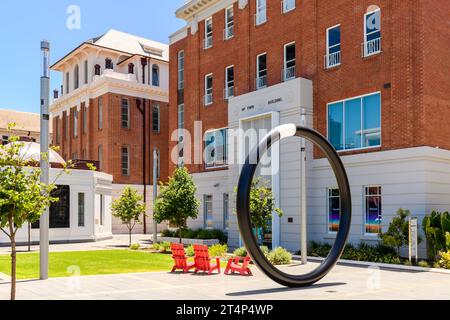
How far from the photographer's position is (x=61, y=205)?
36.5 metres

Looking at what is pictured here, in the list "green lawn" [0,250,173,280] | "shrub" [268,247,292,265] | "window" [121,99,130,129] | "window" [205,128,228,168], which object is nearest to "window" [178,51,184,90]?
"window" [205,128,228,168]

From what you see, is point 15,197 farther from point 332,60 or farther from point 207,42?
point 207,42

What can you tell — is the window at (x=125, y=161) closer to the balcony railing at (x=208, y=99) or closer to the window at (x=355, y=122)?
the balcony railing at (x=208, y=99)

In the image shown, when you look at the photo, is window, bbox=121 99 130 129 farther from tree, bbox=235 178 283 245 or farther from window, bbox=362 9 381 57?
window, bbox=362 9 381 57

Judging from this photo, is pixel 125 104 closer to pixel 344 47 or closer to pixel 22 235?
pixel 22 235

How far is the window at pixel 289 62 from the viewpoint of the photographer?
29094 millimetres

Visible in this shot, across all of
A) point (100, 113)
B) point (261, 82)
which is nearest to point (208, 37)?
point (261, 82)

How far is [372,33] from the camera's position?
80.3 feet

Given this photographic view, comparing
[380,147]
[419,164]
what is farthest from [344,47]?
[419,164]

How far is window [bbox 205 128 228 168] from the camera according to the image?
1332 inches

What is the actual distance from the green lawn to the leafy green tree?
8905 mm

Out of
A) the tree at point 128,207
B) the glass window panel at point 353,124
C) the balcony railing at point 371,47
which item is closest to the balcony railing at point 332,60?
the balcony railing at point 371,47

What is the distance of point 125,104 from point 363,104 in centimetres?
3072

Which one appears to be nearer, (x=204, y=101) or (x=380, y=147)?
(x=380, y=147)
